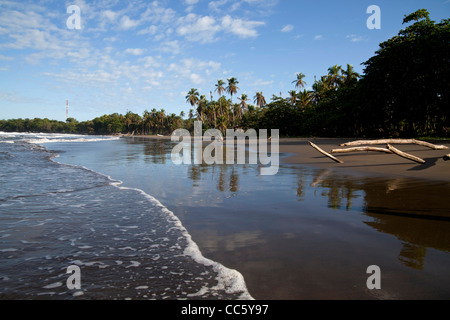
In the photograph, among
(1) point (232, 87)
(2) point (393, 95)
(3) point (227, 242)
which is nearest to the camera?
(3) point (227, 242)

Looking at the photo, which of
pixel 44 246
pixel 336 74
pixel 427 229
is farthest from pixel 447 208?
pixel 336 74

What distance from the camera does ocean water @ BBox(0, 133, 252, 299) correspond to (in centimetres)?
295

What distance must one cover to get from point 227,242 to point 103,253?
1852mm

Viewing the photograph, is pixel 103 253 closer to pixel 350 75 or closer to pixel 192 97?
pixel 350 75

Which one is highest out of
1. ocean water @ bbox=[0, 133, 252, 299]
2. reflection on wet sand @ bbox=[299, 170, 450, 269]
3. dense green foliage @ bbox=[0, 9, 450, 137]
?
dense green foliage @ bbox=[0, 9, 450, 137]

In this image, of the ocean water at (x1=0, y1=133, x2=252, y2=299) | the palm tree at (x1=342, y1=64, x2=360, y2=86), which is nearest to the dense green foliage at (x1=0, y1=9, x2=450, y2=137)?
the palm tree at (x1=342, y1=64, x2=360, y2=86)

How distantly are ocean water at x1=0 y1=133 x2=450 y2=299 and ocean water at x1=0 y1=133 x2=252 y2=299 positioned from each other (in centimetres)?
2

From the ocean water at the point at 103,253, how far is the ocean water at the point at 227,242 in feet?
0.06

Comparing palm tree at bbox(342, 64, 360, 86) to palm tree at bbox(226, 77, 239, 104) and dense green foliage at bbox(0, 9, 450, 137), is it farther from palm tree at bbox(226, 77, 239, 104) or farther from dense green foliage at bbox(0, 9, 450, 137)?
palm tree at bbox(226, 77, 239, 104)

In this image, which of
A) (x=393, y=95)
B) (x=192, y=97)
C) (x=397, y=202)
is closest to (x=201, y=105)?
(x=192, y=97)

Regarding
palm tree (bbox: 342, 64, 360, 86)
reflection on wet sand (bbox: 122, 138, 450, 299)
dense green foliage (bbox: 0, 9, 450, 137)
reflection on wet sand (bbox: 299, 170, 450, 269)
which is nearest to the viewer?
reflection on wet sand (bbox: 122, 138, 450, 299)

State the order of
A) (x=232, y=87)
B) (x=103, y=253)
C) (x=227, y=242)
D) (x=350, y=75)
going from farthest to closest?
1. (x=232, y=87)
2. (x=350, y=75)
3. (x=227, y=242)
4. (x=103, y=253)

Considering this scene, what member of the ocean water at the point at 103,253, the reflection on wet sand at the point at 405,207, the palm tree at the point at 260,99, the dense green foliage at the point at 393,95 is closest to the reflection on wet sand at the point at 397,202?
the reflection on wet sand at the point at 405,207

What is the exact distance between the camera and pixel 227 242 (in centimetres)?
415
